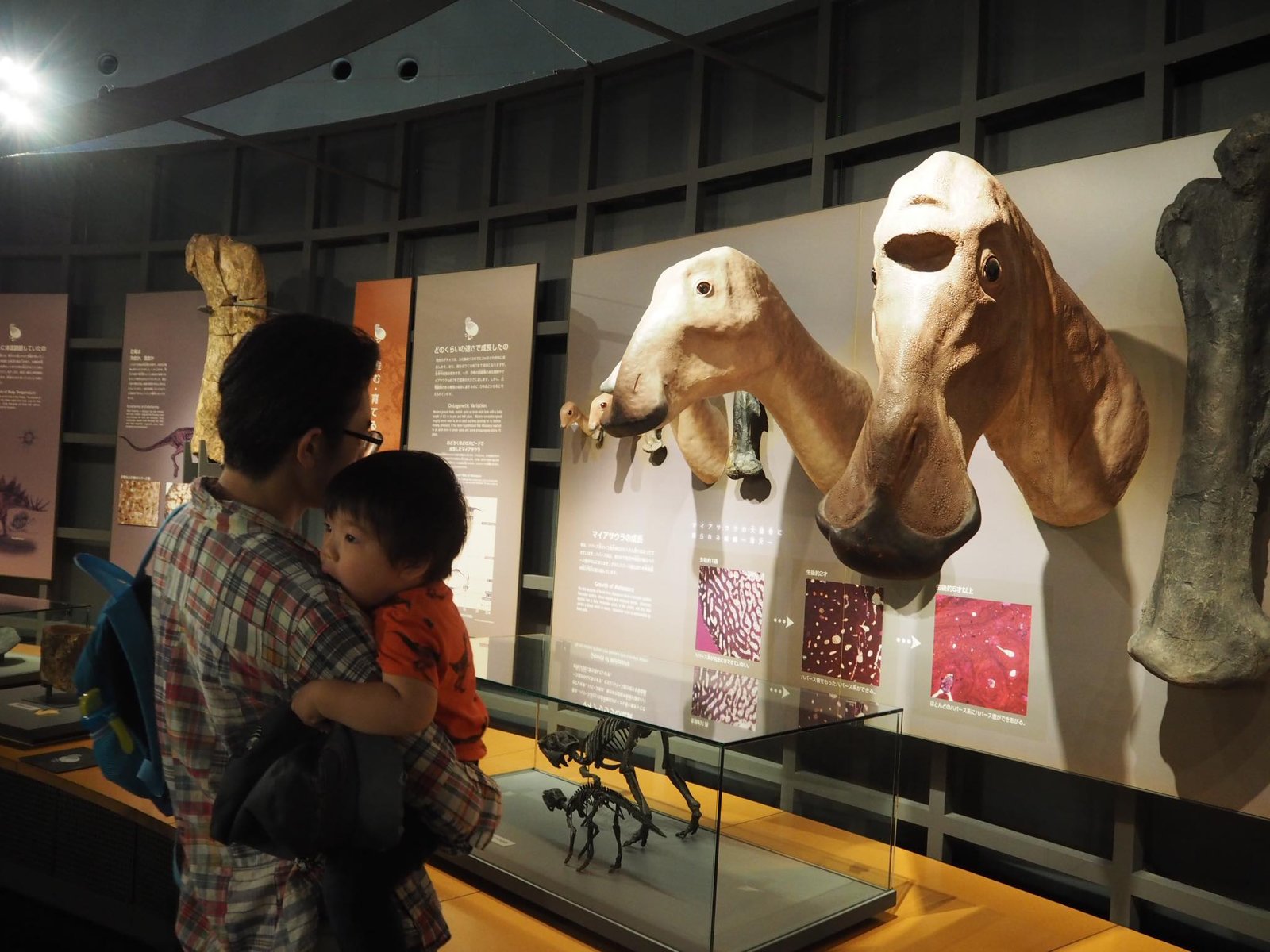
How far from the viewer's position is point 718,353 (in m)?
2.15

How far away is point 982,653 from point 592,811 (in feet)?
3.19

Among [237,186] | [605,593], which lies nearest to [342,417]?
[605,593]

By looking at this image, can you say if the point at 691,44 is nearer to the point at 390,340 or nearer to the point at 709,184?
the point at 709,184

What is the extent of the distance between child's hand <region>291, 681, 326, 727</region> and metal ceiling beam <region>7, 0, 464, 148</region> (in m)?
1.83

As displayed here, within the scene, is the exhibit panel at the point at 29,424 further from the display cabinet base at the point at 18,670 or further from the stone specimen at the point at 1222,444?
the stone specimen at the point at 1222,444

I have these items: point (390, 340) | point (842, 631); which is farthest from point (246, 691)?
point (390, 340)

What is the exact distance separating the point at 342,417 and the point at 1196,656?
4.66ft

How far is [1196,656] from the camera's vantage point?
1632 mm

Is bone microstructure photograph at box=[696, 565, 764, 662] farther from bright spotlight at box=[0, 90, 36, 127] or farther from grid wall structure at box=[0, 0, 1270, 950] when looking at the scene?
bright spotlight at box=[0, 90, 36, 127]

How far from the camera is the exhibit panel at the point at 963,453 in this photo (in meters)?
1.57

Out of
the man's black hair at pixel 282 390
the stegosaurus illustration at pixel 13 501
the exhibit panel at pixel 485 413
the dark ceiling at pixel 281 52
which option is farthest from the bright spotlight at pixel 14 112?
the man's black hair at pixel 282 390

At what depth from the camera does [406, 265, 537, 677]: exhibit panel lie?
147 inches

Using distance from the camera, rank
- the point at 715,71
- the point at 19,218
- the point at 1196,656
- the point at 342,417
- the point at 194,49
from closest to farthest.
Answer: the point at 342,417
the point at 1196,656
the point at 715,71
the point at 194,49
the point at 19,218

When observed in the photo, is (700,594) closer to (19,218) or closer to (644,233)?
(644,233)
